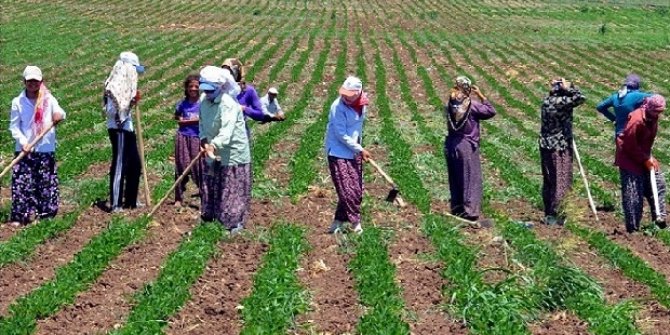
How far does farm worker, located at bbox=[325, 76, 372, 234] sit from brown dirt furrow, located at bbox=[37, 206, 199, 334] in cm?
176

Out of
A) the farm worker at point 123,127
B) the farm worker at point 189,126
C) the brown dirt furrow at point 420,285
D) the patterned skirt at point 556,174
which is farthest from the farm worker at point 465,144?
the farm worker at point 123,127

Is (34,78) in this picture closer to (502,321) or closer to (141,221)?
(141,221)

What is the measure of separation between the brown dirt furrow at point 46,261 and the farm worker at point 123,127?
0.45 metres

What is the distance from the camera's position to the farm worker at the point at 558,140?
32.1 feet

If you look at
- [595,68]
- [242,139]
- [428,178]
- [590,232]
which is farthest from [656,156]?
[595,68]

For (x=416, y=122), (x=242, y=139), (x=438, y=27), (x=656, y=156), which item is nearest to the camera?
(x=242, y=139)

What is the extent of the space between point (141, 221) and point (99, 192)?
Result: 1976mm

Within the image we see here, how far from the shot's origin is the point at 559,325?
6.64 meters

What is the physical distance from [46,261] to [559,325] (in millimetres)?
4580

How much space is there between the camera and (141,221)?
30.0ft

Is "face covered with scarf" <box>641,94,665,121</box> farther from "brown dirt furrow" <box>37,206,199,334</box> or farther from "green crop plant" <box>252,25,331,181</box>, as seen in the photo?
"green crop plant" <box>252,25,331,181</box>

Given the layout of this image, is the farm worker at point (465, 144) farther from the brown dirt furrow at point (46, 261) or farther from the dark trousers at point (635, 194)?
the brown dirt furrow at point (46, 261)

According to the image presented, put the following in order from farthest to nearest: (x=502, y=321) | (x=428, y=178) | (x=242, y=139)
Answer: (x=428, y=178) < (x=242, y=139) < (x=502, y=321)

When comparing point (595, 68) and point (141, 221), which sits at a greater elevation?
point (141, 221)
